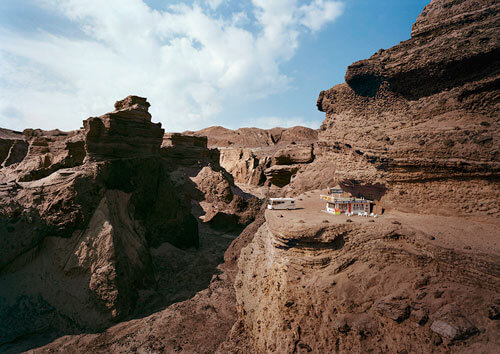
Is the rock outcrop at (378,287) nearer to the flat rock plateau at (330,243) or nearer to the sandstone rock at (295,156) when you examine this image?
the flat rock plateau at (330,243)

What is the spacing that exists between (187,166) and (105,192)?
452 inches

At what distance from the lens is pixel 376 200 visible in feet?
21.2

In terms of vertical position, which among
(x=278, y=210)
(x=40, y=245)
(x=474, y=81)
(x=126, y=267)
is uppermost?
(x=474, y=81)

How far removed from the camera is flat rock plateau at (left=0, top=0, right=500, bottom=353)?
4105 mm

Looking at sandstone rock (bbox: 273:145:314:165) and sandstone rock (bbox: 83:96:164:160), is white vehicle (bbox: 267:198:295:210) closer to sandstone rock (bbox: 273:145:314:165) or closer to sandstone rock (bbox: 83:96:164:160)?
sandstone rock (bbox: 83:96:164:160)

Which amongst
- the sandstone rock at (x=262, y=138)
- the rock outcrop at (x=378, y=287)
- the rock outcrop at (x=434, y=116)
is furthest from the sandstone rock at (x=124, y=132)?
the sandstone rock at (x=262, y=138)

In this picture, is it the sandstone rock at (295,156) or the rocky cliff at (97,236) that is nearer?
the rocky cliff at (97,236)

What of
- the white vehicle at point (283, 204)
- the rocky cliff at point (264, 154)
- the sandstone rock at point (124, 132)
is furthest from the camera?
the rocky cliff at point (264, 154)

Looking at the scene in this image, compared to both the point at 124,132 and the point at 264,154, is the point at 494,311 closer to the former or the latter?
the point at 124,132

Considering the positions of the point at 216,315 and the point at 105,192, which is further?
the point at 105,192

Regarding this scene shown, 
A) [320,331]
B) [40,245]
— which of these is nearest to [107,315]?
[40,245]

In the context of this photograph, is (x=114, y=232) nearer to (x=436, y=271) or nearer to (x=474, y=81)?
(x=436, y=271)

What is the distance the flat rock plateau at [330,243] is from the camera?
13.5ft

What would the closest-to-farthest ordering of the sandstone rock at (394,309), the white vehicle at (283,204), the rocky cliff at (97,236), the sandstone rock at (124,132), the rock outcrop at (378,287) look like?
1. the rock outcrop at (378,287)
2. the sandstone rock at (394,309)
3. the white vehicle at (283,204)
4. the rocky cliff at (97,236)
5. the sandstone rock at (124,132)
